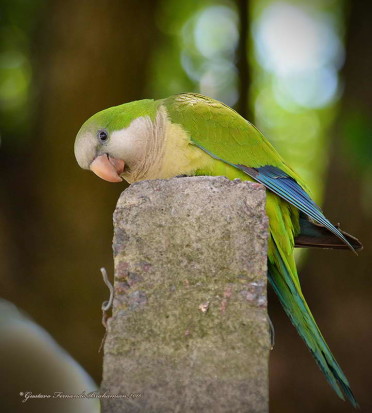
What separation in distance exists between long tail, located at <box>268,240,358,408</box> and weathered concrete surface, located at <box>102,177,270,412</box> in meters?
0.86

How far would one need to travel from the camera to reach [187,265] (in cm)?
276

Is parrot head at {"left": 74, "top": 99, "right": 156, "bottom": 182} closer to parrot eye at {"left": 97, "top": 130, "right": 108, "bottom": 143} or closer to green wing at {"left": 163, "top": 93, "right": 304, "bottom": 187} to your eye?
parrot eye at {"left": 97, "top": 130, "right": 108, "bottom": 143}

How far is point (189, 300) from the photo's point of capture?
2.71 meters

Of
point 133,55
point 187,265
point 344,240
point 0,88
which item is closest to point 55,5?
point 133,55

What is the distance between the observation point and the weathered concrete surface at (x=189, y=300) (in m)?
2.60

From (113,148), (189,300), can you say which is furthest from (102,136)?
(189,300)

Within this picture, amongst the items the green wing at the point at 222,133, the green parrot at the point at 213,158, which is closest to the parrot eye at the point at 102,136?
the green parrot at the point at 213,158

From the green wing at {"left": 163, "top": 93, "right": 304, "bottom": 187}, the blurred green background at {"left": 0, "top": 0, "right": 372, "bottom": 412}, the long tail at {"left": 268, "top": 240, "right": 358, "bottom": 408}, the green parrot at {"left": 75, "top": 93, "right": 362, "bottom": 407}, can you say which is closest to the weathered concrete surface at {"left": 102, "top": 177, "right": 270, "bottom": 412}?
the long tail at {"left": 268, "top": 240, "right": 358, "bottom": 408}

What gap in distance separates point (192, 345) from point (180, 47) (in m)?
7.80

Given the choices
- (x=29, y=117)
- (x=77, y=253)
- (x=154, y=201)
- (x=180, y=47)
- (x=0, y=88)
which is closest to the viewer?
(x=154, y=201)

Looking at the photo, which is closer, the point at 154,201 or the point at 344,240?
the point at 154,201

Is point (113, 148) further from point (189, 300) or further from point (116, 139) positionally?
point (189, 300)

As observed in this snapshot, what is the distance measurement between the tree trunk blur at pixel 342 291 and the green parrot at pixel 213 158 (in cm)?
199

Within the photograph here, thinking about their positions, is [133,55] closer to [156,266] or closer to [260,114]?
[260,114]
